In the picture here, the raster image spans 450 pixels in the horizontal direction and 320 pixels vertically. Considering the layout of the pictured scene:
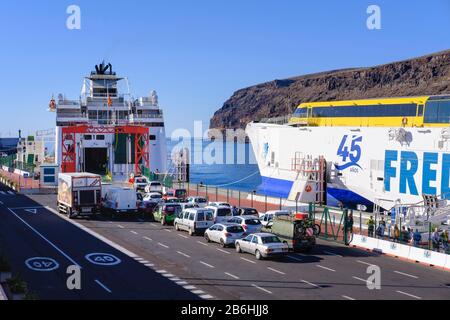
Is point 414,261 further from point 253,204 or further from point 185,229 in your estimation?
point 253,204

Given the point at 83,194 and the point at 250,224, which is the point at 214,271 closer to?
the point at 250,224

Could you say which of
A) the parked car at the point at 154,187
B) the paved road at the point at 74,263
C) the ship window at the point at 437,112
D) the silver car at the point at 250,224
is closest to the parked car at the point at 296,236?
the silver car at the point at 250,224

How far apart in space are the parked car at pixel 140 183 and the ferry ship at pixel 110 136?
315 cm

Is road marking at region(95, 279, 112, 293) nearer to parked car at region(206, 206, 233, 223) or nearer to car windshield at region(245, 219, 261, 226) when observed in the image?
car windshield at region(245, 219, 261, 226)

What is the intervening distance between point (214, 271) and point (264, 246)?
9.65 feet

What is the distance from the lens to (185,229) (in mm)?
30547

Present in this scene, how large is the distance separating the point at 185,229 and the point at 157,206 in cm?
588

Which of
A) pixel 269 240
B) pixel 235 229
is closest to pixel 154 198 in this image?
pixel 235 229

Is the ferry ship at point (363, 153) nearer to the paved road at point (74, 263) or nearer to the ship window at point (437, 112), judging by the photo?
the ship window at point (437, 112)

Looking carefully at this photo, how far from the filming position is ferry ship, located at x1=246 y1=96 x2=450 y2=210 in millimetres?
36000

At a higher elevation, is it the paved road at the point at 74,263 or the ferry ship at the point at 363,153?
the ferry ship at the point at 363,153

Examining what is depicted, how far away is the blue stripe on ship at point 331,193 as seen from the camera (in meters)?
44.0

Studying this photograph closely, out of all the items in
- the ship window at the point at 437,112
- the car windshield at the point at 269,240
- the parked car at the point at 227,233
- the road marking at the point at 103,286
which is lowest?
the road marking at the point at 103,286
